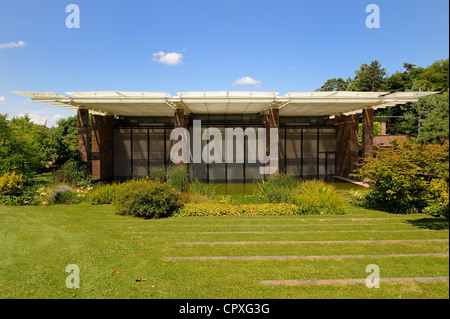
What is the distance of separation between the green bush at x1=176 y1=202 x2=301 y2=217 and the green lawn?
0.55 m

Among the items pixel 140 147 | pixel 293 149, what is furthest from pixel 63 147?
pixel 293 149

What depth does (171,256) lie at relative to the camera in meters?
5.37

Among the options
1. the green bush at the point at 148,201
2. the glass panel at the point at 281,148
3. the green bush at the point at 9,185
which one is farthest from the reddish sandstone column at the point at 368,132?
the green bush at the point at 9,185

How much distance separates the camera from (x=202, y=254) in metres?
5.45

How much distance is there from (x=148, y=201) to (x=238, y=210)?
3.07 metres

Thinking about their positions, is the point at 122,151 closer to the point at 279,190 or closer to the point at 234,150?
the point at 234,150

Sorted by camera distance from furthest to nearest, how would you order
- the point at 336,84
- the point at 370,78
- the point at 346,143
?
the point at 336,84, the point at 370,78, the point at 346,143

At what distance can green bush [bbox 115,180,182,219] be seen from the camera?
874 centimetres

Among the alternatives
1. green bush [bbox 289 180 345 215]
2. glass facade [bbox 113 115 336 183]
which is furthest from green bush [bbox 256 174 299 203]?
glass facade [bbox 113 115 336 183]

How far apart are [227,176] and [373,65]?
41106 millimetres

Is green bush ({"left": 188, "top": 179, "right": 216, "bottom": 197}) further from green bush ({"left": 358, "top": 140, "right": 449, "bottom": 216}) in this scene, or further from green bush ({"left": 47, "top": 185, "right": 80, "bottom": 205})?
green bush ({"left": 358, "top": 140, "right": 449, "bottom": 216})

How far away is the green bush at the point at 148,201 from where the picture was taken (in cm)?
874

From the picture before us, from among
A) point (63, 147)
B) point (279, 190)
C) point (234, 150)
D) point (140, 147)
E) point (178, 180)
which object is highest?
point (140, 147)

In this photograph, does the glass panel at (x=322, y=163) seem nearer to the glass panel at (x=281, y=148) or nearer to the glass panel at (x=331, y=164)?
the glass panel at (x=331, y=164)
